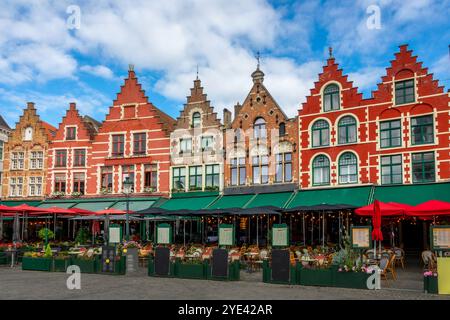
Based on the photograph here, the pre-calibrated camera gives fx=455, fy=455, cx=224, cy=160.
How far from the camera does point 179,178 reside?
31609mm

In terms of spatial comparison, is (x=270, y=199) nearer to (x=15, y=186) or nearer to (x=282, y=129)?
(x=282, y=129)

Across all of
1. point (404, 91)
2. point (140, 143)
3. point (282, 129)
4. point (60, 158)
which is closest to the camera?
point (404, 91)

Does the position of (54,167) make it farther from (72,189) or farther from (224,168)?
(224,168)

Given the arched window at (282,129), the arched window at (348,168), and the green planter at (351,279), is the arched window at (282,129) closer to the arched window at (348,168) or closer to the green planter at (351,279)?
the arched window at (348,168)

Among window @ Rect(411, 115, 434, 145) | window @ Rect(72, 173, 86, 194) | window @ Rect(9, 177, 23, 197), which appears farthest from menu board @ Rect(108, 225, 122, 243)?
window @ Rect(9, 177, 23, 197)

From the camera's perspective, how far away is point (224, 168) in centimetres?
3031

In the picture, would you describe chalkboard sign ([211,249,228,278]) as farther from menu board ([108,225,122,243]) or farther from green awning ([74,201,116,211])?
green awning ([74,201,116,211])

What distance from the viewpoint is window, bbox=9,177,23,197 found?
1424 inches

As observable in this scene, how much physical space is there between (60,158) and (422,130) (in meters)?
25.8

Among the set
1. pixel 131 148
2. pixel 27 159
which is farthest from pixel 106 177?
pixel 27 159

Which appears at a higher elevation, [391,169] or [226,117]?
[226,117]

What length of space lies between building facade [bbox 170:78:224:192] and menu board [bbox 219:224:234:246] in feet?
→ 42.3

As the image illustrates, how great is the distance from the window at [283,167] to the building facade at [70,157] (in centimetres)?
1426
